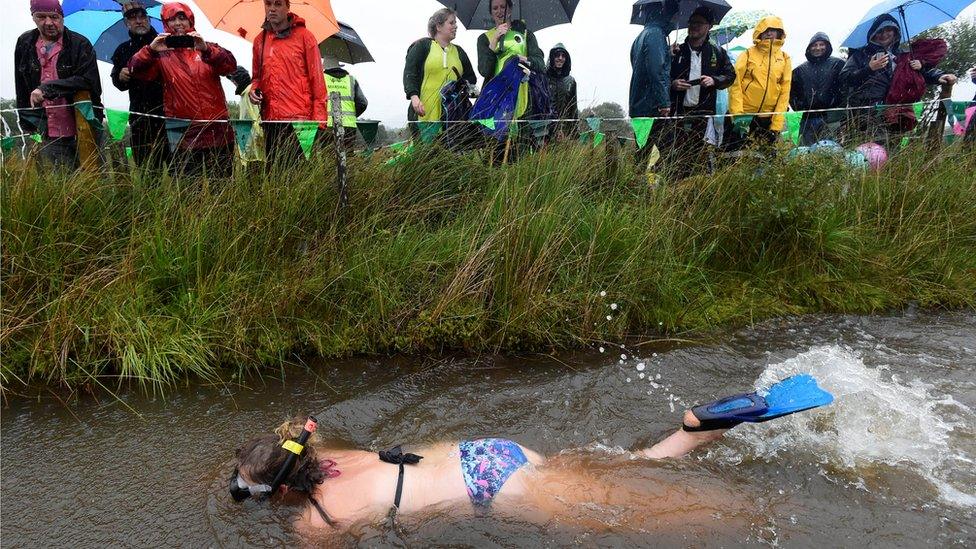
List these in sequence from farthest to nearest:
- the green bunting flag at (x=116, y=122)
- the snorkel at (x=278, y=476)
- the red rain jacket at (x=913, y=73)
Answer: the red rain jacket at (x=913, y=73)
the green bunting flag at (x=116, y=122)
the snorkel at (x=278, y=476)

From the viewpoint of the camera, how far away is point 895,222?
536 cm

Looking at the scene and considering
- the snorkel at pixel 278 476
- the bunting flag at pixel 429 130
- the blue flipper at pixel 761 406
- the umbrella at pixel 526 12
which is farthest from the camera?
the umbrella at pixel 526 12

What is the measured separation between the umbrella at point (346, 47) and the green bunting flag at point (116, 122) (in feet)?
11.0

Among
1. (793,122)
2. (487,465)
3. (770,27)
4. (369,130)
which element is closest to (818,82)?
(793,122)

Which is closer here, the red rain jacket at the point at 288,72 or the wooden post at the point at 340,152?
the wooden post at the point at 340,152

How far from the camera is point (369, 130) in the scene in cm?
576

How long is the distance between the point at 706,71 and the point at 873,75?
2.58m

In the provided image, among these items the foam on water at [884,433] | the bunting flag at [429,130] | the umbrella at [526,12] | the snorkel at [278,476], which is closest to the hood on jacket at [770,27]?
the umbrella at [526,12]

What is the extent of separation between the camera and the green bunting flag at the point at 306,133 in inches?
197

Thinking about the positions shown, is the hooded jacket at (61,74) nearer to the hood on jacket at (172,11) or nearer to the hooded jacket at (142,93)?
the hooded jacket at (142,93)

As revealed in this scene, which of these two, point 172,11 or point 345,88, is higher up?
point 172,11

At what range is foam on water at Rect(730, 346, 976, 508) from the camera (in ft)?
9.51

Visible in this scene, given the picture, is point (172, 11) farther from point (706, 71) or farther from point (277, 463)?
point (706, 71)

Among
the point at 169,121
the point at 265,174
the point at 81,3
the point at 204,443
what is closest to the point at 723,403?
the point at 204,443
